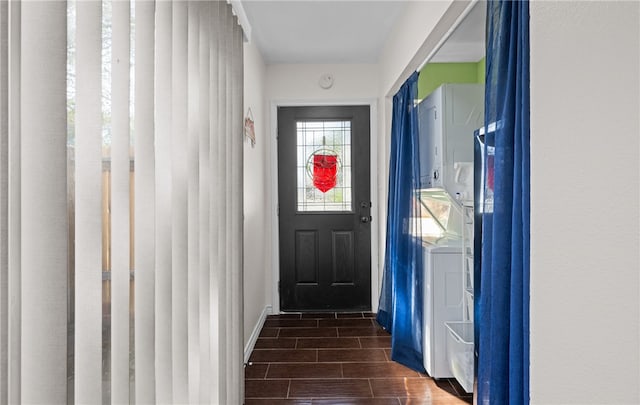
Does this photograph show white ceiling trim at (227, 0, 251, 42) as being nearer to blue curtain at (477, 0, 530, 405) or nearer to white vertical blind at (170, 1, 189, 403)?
white vertical blind at (170, 1, 189, 403)

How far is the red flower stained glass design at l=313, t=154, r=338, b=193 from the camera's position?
174 inches

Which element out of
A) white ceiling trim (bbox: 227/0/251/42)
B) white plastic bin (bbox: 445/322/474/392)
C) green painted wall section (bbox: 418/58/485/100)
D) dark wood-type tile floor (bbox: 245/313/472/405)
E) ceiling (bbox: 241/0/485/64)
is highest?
ceiling (bbox: 241/0/485/64)

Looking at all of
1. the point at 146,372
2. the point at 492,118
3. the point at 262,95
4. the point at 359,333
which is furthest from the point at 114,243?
the point at 262,95

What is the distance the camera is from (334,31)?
3.56 meters

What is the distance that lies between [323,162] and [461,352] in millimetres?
2425

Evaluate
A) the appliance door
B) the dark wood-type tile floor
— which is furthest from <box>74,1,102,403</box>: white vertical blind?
the dark wood-type tile floor

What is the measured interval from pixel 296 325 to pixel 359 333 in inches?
24.1

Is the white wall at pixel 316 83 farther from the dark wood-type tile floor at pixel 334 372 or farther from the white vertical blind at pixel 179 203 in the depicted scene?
the white vertical blind at pixel 179 203

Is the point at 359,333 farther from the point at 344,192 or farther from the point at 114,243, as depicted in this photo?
the point at 114,243

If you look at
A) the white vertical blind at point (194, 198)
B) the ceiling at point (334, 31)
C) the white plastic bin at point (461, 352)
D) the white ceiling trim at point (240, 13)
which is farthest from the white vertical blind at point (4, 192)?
the ceiling at point (334, 31)

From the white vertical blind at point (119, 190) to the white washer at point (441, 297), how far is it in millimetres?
2084

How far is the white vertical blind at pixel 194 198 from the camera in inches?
63.9

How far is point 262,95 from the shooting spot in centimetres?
419
